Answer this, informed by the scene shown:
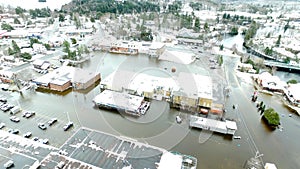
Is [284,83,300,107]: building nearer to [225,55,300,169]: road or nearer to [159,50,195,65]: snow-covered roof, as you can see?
[225,55,300,169]: road

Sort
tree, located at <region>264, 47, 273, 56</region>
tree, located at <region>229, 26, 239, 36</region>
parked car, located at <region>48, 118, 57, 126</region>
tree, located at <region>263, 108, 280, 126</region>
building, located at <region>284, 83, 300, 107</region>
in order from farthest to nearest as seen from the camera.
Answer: tree, located at <region>229, 26, 239, 36</region>
tree, located at <region>264, 47, 273, 56</region>
building, located at <region>284, 83, 300, 107</region>
tree, located at <region>263, 108, 280, 126</region>
parked car, located at <region>48, 118, 57, 126</region>

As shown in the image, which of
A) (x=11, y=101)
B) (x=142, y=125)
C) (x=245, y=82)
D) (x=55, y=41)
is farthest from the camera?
(x=55, y=41)

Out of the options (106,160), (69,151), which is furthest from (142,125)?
(69,151)

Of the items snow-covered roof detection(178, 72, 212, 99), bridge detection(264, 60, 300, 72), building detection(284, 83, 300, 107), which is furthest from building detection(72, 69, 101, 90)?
bridge detection(264, 60, 300, 72)

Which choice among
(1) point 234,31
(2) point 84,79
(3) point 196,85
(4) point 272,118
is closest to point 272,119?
(4) point 272,118

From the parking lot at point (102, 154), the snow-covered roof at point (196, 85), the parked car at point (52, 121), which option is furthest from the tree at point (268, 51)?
the parked car at point (52, 121)

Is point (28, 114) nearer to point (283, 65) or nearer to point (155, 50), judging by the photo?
point (155, 50)

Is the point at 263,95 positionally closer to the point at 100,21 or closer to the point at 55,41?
the point at 55,41
